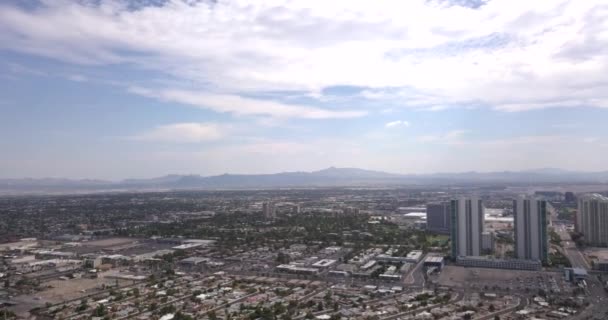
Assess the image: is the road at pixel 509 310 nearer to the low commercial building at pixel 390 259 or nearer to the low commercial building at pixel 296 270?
the low commercial building at pixel 390 259

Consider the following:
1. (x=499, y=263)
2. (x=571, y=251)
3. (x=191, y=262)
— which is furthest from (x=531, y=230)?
(x=191, y=262)

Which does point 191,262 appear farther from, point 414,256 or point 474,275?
point 474,275

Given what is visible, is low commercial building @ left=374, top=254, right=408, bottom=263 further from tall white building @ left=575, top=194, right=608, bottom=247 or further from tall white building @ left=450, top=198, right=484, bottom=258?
tall white building @ left=575, top=194, right=608, bottom=247

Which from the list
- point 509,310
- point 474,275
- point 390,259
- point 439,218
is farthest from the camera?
point 439,218

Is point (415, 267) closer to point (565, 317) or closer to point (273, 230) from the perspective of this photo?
point (565, 317)

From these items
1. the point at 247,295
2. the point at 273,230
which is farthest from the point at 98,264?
the point at 273,230
